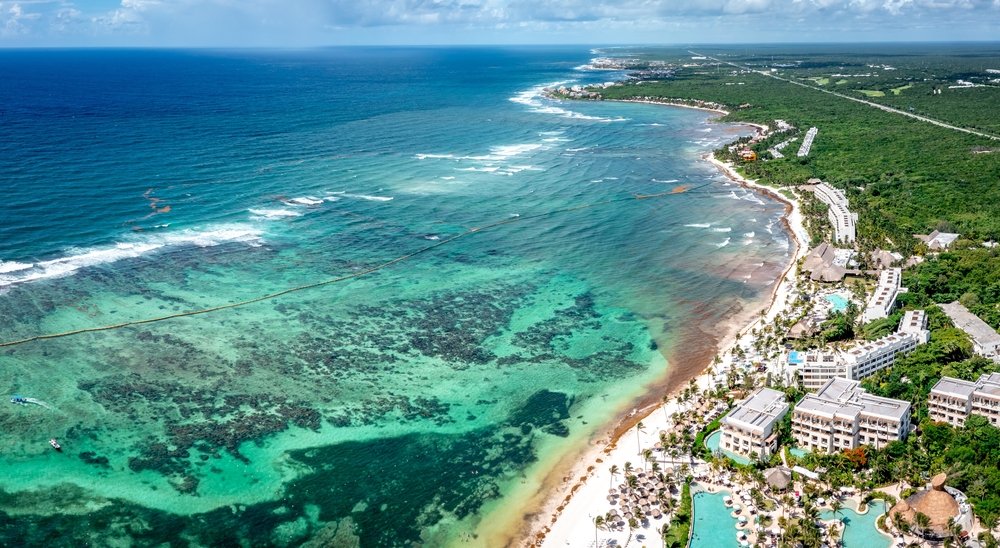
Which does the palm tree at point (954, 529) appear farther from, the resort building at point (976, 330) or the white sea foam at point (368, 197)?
the white sea foam at point (368, 197)

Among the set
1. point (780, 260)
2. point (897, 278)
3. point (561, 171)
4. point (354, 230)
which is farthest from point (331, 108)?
point (897, 278)

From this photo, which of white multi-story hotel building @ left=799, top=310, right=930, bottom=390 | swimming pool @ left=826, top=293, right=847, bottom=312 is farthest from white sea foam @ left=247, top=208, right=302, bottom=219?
white multi-story hotel building @ left=799, top=310, right=930, bottom=390

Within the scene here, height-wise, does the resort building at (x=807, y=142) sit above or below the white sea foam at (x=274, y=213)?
above

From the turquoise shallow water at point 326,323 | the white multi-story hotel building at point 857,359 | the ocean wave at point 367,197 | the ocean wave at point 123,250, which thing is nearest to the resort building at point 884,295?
the white multi-story hotel building at point 857,359

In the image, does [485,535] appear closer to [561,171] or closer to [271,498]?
A: [271,498]

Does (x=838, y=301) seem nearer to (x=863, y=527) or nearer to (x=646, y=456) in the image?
(x=646, y=456)

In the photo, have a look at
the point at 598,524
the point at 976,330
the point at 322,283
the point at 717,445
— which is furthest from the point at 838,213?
the point at 598,524

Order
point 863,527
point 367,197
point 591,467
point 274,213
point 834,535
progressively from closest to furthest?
1. point 834,535
2. point 863,527
3. point 591,467
4. point 274,213
5. point 367,197
